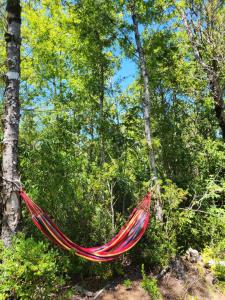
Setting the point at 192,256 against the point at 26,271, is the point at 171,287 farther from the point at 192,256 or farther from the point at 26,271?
the point at 26,271

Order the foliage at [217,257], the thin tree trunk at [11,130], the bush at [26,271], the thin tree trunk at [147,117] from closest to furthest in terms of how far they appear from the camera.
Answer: the bush at [26,271]
the thin tree trunk at [11,130]
the foliage at [217,257]
the thin tree trunk at [147,117]

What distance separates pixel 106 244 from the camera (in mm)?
3105

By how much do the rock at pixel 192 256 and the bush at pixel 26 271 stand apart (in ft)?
8.32

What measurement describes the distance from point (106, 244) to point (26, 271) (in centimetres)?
112

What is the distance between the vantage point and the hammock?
2.67 m

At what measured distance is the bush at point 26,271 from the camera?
213cm

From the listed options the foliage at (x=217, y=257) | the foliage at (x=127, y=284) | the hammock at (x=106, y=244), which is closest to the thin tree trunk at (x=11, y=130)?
the hammock at (x=106, y=244)

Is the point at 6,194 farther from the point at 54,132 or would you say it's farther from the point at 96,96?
the point at 96,96

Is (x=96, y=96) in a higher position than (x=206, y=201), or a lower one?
higher

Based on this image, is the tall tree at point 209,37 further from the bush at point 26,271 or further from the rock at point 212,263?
the bush at point 26,271

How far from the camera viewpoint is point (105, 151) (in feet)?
19.2

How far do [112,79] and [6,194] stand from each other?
17.8 feet

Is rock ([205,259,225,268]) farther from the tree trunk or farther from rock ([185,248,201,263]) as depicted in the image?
the tree trunk

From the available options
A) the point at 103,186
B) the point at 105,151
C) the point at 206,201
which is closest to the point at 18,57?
the point at 103,186
